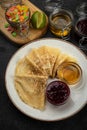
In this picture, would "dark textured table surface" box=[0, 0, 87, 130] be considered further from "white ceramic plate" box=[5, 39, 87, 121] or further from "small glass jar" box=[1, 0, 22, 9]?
"small glass jar" box=[1, 0, 22, 9]

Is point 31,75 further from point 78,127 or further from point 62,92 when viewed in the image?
point 78,127

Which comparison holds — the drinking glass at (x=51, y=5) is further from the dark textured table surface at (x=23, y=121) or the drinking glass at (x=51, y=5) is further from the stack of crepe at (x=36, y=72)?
the dark textured table surface at (x=23, y=121)

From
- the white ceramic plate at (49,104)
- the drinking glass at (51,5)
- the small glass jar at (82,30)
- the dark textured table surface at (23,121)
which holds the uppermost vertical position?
the drinking glass at (51,5)

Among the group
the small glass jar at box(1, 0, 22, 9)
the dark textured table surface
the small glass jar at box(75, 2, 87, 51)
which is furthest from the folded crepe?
the small glass jar at box(1, 0, 22, 9)

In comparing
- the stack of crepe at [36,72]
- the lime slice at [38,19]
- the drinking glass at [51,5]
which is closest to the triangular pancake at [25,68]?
the stack of crepe at [36,72]

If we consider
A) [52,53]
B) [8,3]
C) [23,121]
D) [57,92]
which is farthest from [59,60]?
[8,3]

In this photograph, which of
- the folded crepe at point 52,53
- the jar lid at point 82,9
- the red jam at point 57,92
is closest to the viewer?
the red jam at point 57,92
